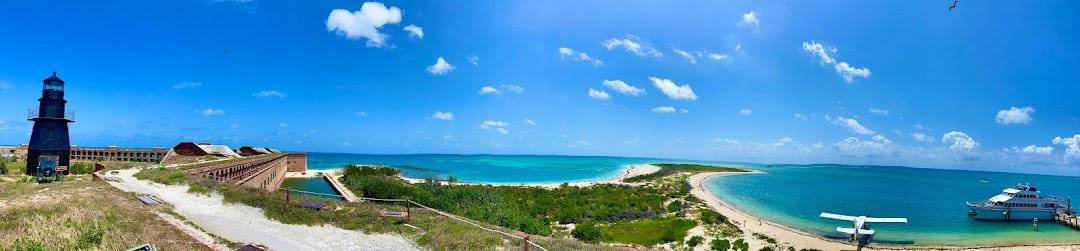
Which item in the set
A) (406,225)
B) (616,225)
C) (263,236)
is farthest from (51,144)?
(616,225)

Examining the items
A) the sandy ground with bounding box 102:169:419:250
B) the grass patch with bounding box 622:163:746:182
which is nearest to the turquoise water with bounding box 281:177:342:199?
the sandy ground with bounding box 102:169:419:250

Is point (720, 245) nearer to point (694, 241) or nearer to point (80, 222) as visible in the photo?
point (694, 241)

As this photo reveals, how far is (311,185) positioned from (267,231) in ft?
136

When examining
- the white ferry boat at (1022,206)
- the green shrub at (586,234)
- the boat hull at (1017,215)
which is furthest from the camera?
the boat hull at (1017,215)

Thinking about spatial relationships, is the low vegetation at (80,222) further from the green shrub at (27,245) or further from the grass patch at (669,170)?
the grass patch at (669,170)

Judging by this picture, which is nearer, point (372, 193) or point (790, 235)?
point (790, 235)

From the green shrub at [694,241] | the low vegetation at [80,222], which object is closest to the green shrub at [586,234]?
the green shrub at [694,241]

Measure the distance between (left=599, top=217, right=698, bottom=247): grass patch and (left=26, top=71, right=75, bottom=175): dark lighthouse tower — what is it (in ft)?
91.1

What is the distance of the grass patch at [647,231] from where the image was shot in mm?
27733

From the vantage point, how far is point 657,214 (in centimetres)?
3862

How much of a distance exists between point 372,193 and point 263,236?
24522mm

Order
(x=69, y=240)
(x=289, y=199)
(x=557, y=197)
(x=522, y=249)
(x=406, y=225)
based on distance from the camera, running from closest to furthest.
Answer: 1. (x=69, y=240)
2. (x=522, y=249)
3. (x=406, y=225)
4. (x=289, y=199)
5. (x=557, y=197)

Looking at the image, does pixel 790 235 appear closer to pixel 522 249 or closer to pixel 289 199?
pixel 522 249

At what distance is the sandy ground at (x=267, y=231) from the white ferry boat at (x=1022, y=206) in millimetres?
53134
